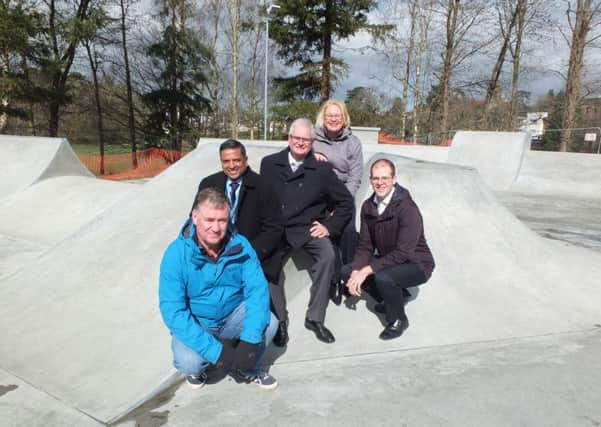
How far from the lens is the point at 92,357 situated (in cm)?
266

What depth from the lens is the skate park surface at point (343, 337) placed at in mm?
2252

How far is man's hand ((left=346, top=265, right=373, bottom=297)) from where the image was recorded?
2.99 m

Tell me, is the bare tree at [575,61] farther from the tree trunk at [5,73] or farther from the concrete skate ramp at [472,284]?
the tree trunk at [5,73]

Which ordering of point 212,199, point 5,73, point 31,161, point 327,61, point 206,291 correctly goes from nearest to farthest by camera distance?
point 212,199
point 206,291
point 31,161
point 5,73
point 327,61

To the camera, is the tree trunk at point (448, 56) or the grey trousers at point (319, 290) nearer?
the grey trousers at point (319, 290)

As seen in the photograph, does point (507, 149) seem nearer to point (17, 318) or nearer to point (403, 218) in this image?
point (403, 218)

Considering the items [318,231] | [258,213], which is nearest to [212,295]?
[258,213]

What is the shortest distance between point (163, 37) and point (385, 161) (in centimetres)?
2282

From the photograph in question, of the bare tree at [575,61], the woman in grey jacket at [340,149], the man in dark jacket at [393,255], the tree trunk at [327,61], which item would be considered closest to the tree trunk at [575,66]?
the bare tree at [575,61]

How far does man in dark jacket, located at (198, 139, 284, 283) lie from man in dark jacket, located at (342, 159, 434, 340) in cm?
70

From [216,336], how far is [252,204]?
36.1 inches

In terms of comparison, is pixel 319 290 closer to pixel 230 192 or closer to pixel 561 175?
pixel 230 192

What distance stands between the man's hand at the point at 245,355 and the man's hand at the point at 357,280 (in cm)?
102

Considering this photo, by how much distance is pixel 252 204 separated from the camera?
2.83 m
